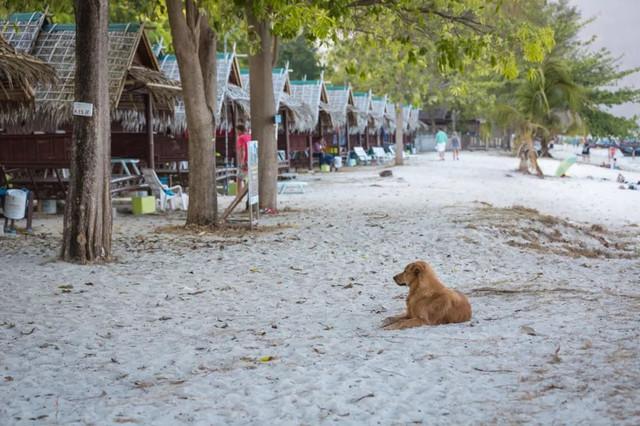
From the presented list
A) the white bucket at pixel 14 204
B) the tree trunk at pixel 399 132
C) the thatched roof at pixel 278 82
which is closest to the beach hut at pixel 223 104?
the thatched roof at pixel 278 82

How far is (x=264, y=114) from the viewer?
47.6 feet

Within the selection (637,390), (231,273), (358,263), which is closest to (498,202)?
(358,263)

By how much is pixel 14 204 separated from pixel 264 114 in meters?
4.84

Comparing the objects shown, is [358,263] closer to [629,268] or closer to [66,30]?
[629,268]

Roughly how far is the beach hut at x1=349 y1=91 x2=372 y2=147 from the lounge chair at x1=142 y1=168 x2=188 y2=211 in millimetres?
20360

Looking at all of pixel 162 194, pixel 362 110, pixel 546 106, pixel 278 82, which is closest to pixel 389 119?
pixel 362 110

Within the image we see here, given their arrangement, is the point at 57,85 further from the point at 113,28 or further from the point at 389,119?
the point at 389,119

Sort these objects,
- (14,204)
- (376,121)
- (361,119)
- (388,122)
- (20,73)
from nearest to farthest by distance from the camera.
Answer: (20,73)
(14,204)
(361,119)
(376,121)
(388,122)

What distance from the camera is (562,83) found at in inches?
1096

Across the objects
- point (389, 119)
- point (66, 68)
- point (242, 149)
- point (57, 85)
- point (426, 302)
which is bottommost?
point (426, 302)

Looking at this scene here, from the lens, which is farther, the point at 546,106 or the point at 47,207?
the point at 546,106

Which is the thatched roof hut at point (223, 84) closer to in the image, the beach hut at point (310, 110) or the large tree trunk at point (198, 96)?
the beach hut at point (310, 110)

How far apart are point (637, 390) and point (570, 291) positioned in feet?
10.1

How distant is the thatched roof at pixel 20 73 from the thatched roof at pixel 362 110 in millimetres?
24523
